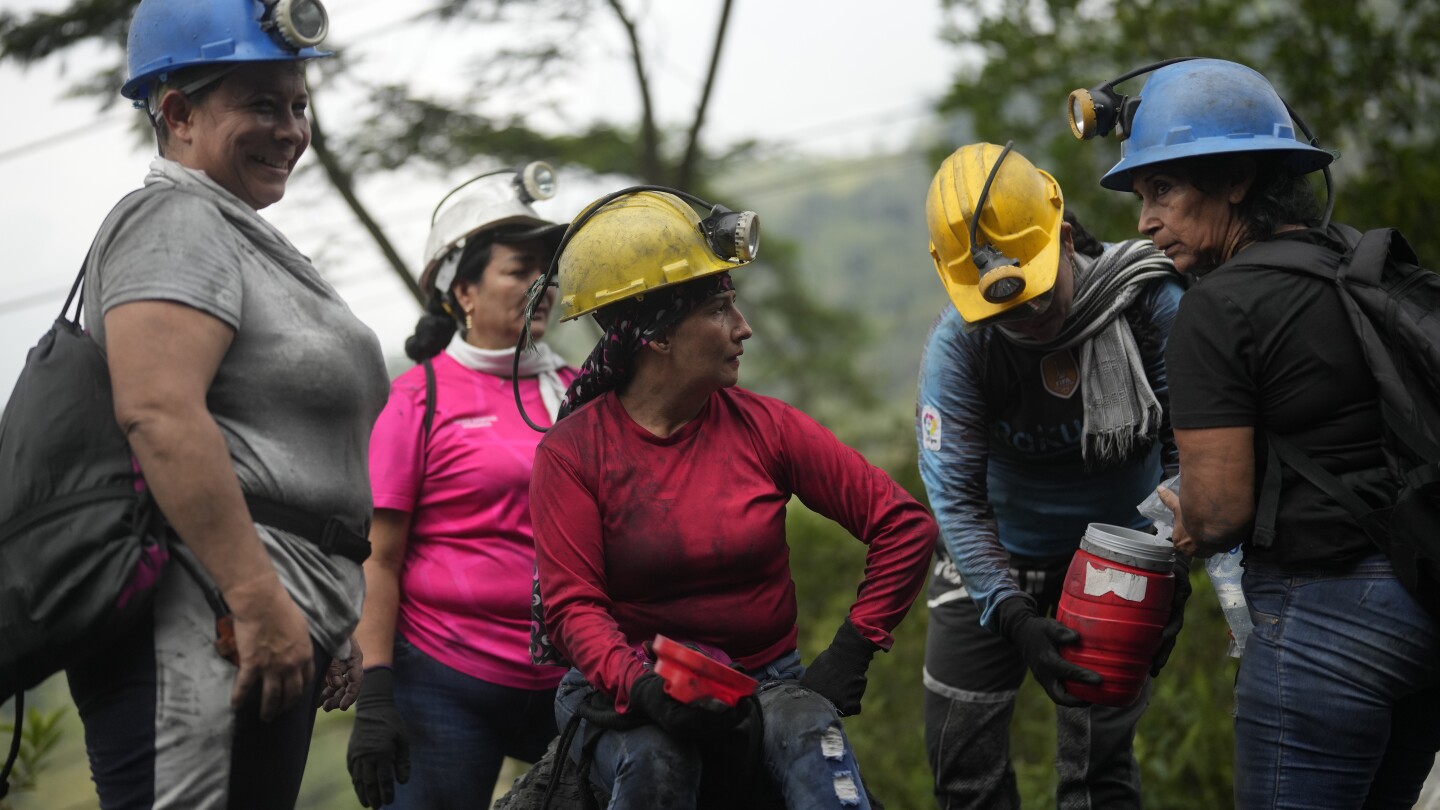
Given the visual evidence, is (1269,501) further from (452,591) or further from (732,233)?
(452,591)

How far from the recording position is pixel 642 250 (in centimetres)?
310

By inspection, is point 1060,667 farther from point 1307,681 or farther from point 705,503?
point 705,503

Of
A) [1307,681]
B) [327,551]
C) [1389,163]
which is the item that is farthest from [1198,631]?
[327,551]

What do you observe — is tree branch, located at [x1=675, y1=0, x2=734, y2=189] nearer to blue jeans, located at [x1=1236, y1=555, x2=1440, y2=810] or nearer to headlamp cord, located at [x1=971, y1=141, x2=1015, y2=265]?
headlamp cord, located at [x1=971, y1=141, x2=1015, y2=265]

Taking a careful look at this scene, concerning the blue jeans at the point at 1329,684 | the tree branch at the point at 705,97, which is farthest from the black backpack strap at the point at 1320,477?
the tree branch at the point at 705,97

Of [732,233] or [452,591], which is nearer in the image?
[732,233]

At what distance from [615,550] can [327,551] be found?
64cm

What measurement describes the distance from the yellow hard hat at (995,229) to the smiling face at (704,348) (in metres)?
0.71

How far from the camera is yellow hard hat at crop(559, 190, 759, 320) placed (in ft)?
10.1

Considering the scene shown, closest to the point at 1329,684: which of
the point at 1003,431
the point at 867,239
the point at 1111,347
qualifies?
the point at 1111,347

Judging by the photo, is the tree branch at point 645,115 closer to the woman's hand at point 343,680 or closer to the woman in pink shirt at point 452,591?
the woman in pink shirt at point 452,591

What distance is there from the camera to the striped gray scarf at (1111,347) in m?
3.59

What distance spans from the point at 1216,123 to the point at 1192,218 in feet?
0.72

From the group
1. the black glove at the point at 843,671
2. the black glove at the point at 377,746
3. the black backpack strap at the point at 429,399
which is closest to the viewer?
the black glove at the point at 843,671
